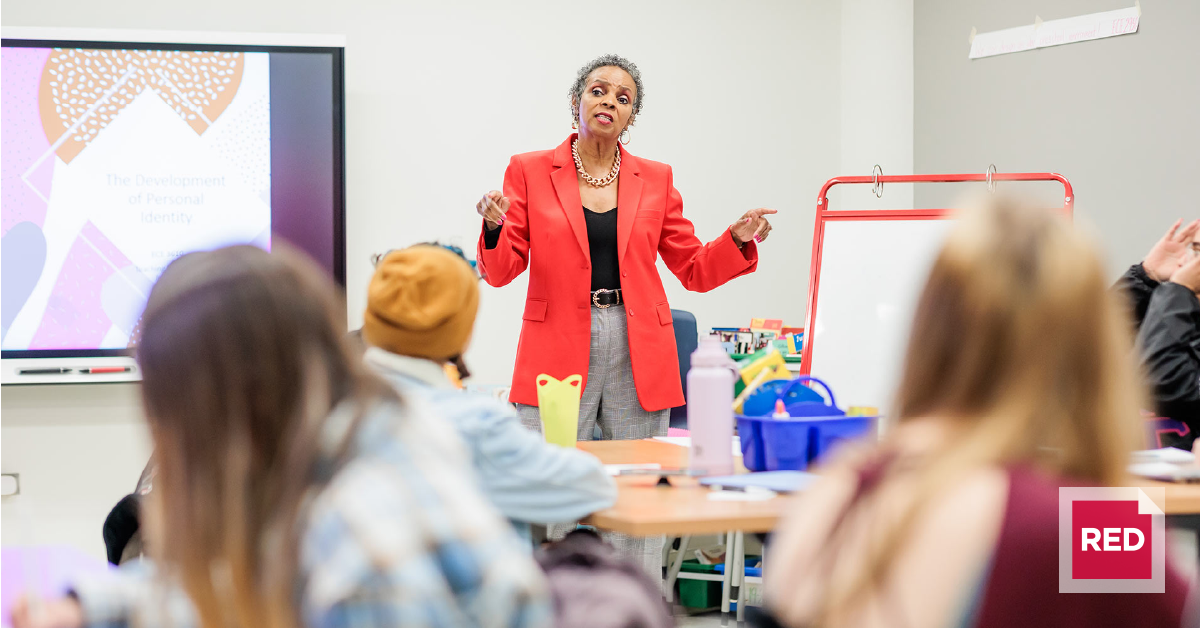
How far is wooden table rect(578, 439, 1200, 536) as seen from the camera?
138cm

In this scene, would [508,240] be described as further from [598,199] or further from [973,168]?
[973,168]

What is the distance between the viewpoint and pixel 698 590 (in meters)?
3.48

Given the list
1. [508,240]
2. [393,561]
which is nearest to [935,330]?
[393,561]

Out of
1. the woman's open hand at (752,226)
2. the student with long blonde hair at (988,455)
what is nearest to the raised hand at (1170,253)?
the woman's open hand at (752,226)

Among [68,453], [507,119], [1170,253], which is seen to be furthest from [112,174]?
[1170,253]

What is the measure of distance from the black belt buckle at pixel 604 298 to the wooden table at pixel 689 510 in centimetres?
120

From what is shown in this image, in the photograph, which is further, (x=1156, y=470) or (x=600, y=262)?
(x=600, y=262)

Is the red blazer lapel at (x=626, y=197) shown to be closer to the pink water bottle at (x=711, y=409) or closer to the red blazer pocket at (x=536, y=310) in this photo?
the red blazer pocket at (x=536, y=310)

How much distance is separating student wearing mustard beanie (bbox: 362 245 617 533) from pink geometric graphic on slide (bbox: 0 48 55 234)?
2947 mm

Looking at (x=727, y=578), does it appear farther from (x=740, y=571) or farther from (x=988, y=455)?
(x=988, y=455)

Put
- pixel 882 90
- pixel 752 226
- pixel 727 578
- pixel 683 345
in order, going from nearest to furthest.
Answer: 1. pixel 752 226
2. pixel 727 578
3. pixel 683 345
4. pixel 882 90

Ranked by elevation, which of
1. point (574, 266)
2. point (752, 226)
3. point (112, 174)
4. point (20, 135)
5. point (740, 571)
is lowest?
point (740, 571)

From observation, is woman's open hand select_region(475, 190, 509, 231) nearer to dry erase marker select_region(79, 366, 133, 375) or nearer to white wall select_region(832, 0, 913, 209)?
dry erase marker select_region(79, 366, 133, 375)

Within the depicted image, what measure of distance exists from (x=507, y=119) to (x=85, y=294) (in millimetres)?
1788
